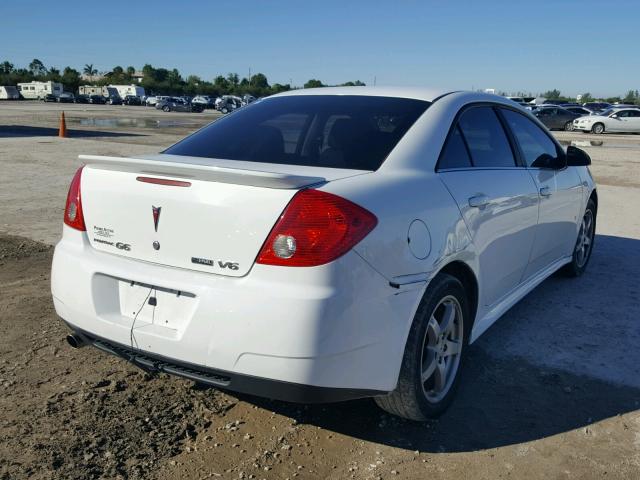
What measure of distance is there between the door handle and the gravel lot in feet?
3.44

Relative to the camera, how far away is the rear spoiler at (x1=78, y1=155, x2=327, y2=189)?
2.44m

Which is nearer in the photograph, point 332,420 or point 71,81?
point 332,420

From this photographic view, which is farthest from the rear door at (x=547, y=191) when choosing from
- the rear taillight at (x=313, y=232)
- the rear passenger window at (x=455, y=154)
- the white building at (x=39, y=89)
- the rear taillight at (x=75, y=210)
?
the white building at (x=39, y=89)

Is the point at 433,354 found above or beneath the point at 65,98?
above

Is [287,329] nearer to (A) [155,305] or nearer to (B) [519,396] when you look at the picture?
(A) [155,305]

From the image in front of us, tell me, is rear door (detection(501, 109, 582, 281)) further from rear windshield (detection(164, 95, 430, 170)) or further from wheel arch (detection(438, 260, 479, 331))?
rear windshield (detection(164, 95, 430, 170))

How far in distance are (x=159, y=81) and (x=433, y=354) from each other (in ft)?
457

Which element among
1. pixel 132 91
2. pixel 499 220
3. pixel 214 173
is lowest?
pixel 132 91

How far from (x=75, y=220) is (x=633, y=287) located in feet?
15.2

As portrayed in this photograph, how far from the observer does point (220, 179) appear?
8.36ft

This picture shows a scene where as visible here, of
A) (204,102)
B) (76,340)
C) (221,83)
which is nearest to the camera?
(76,340)

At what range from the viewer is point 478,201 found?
328 centimetres

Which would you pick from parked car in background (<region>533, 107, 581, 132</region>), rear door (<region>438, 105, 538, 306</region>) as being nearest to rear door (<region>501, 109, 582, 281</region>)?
rear door (<region>438, 105, 538, 306</region>)

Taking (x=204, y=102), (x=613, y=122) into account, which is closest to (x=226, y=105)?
(x=204, y=102)
